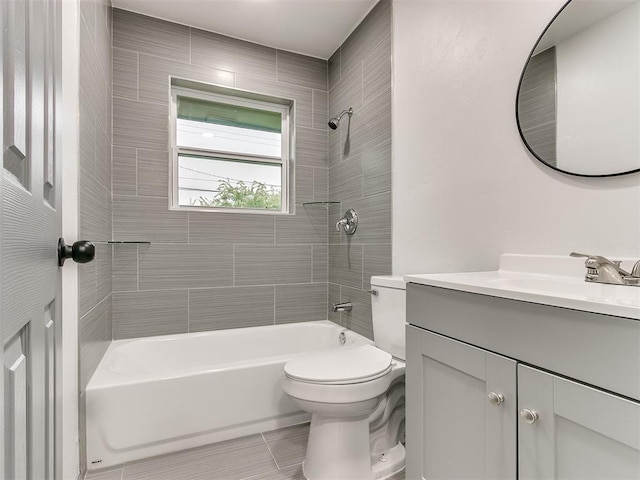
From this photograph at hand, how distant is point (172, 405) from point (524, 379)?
5.11 ft

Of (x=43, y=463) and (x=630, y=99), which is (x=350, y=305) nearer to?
(x=630, y=99)

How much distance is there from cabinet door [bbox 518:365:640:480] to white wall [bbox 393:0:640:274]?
0.60 m

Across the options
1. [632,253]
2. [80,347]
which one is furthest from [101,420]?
[632,253]

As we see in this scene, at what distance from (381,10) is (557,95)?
1.39 metres

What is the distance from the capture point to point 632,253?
1040 millimetres

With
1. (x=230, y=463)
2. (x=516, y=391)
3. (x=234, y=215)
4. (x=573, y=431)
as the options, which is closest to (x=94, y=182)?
(x=234, y=215)

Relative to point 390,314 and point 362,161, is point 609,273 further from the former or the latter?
point 362,161

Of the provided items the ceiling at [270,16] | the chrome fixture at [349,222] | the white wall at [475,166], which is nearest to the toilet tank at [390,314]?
→ the white wall at [475,166]

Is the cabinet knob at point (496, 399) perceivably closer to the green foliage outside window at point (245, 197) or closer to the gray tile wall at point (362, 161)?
the gray tile wall at point (362, 161)

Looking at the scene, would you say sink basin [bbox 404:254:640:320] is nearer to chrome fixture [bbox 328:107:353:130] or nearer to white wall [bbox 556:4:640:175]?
white wall [bbox 556:4:640:175]

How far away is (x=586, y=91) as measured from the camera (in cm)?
117

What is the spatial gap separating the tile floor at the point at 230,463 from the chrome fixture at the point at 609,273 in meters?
1.18

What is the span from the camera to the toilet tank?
1741mm

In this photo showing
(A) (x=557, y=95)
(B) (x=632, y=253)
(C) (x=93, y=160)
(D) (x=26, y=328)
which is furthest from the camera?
(C) (x=93, y=160)
